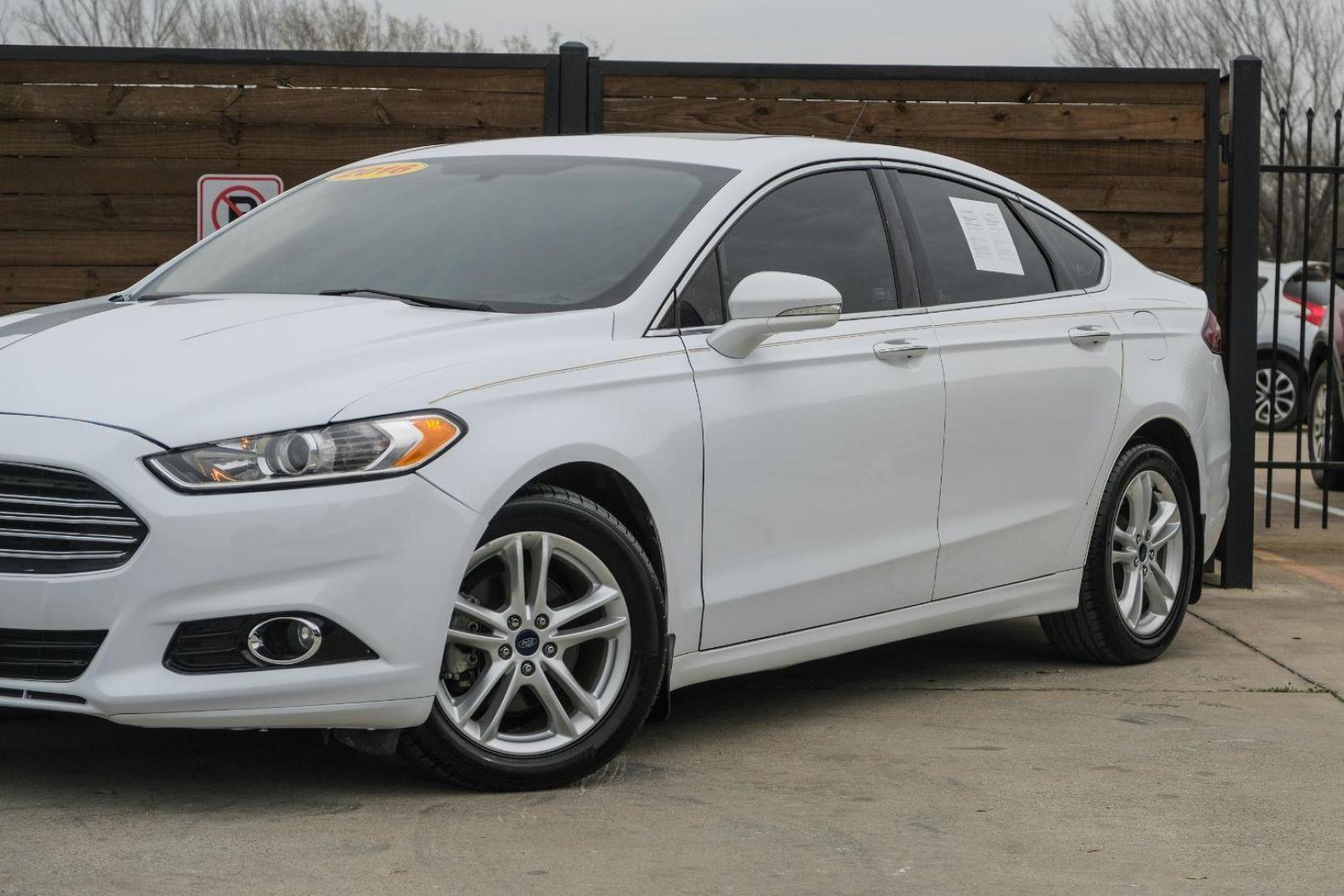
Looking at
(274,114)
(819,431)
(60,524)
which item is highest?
(274,114)

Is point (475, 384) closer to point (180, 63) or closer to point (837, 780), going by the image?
point (837, 780)

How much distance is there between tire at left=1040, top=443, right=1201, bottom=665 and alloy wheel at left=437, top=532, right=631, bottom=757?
223 cm

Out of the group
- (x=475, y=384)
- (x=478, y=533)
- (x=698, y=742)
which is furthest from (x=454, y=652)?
(x=698, y=742)

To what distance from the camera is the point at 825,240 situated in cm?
550

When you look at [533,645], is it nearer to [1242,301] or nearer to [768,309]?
[768,309]

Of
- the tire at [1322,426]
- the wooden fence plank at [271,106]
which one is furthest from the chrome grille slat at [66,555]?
the tire at [1322,426]

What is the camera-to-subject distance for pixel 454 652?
441 centimetres

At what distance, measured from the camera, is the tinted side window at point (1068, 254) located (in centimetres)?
640

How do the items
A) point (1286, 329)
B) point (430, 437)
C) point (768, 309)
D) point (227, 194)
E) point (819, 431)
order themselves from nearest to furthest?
point (430, 437), point (768, 309), point (819, 431), point (227, 194), point (1286, 329)

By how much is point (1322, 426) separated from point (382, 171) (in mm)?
8909

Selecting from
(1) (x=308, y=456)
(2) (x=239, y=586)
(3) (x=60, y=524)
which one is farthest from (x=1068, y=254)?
(3) (x=60, y=524)

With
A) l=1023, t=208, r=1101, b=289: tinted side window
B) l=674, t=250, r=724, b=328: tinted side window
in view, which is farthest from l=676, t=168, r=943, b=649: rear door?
l=1023, t=208, r=1101, b=289: tinted side window

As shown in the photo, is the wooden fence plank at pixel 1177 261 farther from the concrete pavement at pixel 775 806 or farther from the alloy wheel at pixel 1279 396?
the alloy wheel at pixel 1279 396

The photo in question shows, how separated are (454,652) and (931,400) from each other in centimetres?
175
